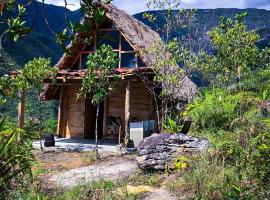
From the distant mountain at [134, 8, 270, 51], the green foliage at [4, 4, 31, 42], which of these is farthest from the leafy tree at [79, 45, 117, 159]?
the green foliage at [4, 4, 31, 42]

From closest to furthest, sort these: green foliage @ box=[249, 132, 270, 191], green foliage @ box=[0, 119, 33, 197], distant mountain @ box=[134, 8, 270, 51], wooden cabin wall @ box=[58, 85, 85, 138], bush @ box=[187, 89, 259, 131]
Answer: green foliage @ box=[249, 132, 270, 191] → green foliage @ box=[0, 119, 33, 197] → bush @ box=[187, 89, 259, 131] → distant mountain @ box=[134, 8, 270, 51] → wooden cabin wall @ box=[58, 85, 85, 138]

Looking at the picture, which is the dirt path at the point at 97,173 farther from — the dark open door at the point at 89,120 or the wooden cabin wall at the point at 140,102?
the dark open door at the point at 89,120

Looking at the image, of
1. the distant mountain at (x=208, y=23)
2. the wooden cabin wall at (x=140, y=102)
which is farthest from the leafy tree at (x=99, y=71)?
the wooden cabin wall at (x=140, y=102)

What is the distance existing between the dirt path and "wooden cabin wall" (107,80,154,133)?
14.0ft

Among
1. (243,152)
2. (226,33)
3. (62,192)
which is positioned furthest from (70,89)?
(243,152)

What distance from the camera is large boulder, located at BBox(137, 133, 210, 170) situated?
26.2ft

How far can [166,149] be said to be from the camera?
26.9 feet

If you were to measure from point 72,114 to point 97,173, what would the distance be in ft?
25.5

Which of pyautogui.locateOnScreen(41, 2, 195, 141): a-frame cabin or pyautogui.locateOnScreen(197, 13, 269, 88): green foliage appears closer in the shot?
pyautogui.locateOnScreen(197, 13, 269, 88): green foliage

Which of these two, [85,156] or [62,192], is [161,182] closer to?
[62,192]

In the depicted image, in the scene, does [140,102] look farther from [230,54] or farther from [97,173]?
[97,173]

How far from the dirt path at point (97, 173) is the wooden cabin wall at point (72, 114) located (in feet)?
19.0

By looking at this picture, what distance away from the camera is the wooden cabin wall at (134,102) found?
48.1 ft

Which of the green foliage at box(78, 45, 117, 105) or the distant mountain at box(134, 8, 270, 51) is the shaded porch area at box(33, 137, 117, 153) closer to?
the green foliage at box(78, 45, 117, 105)
